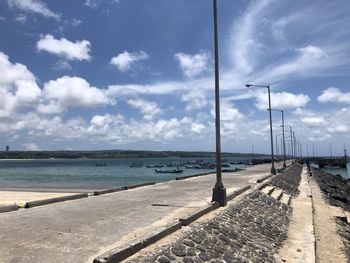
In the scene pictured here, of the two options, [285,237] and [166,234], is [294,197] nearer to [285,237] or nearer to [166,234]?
[285,237]

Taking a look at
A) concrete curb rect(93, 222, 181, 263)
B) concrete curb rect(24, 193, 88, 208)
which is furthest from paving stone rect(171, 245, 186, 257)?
concrete curb rect(24, 193, 88, 208)

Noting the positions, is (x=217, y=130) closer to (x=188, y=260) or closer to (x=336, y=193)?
(x=188, y=260)

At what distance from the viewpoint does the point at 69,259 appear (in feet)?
28.2

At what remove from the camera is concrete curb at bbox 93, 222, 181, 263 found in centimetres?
792

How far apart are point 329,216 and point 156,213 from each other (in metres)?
11.7

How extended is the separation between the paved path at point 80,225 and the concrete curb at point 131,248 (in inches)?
29.4

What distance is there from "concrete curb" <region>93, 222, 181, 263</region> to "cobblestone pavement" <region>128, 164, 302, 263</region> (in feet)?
0.89

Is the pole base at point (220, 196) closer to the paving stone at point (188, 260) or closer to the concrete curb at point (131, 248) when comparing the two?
the concrete curb at point (131, 248)

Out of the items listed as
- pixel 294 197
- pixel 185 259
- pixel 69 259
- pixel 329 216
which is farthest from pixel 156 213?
pixel 294 197

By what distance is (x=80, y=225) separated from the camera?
1213 cm

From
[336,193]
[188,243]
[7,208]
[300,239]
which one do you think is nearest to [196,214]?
[188,243]

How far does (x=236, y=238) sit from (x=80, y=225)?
15.4ft

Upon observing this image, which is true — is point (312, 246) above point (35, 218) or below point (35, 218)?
below

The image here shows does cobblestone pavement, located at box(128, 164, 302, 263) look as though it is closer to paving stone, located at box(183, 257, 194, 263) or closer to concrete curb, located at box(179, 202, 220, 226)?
paving stone, located at box(183, 257, 194, 263)
